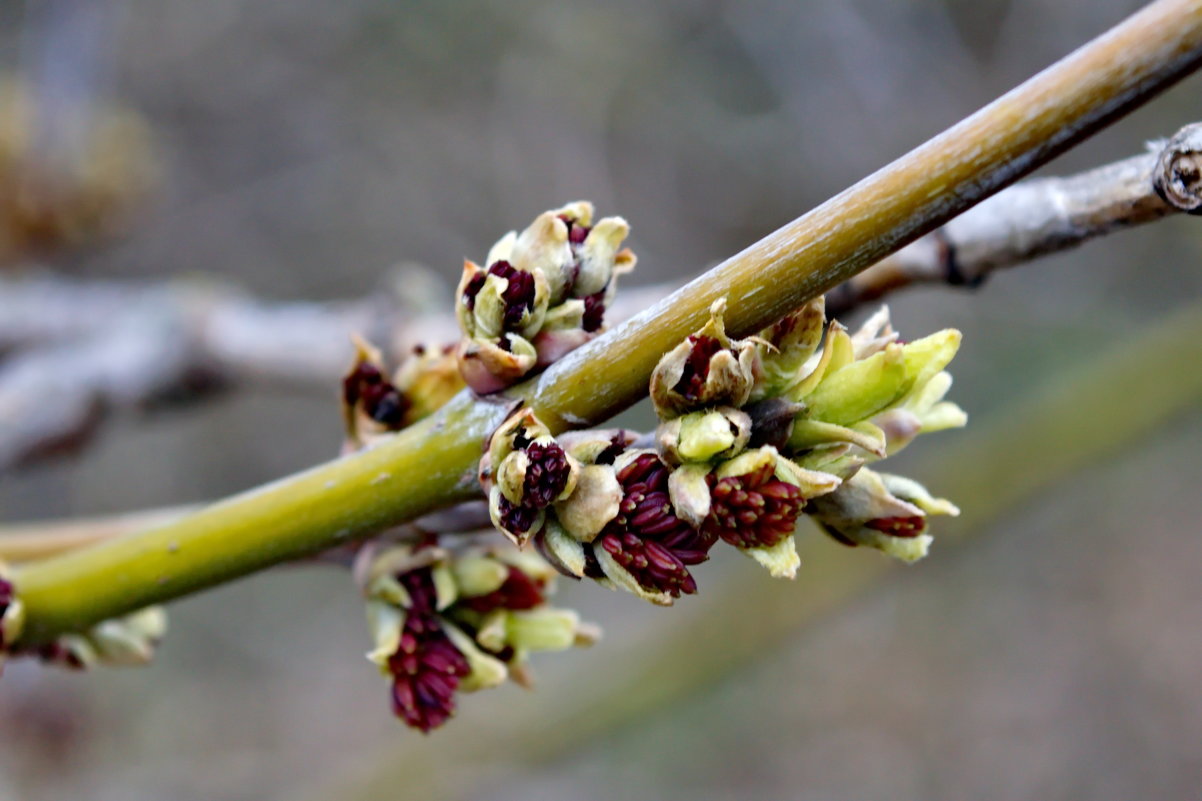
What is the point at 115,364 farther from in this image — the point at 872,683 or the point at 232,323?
the point at 872,683

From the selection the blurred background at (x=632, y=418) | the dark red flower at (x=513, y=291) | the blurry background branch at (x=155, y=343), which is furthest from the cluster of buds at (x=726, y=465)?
the blurred background at (x=632, y=418)

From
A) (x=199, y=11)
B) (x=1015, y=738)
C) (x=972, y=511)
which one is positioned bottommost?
(x=1015, y=738)

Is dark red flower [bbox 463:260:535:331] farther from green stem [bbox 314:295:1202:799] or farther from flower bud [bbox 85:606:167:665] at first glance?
green stem [bbox 314:295:1202:799]

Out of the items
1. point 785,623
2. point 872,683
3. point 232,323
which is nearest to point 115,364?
point 232,323

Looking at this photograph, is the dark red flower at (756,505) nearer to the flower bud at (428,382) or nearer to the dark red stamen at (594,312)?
the dark red stamen at (594,312)

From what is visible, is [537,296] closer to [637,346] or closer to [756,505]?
[637,346]
